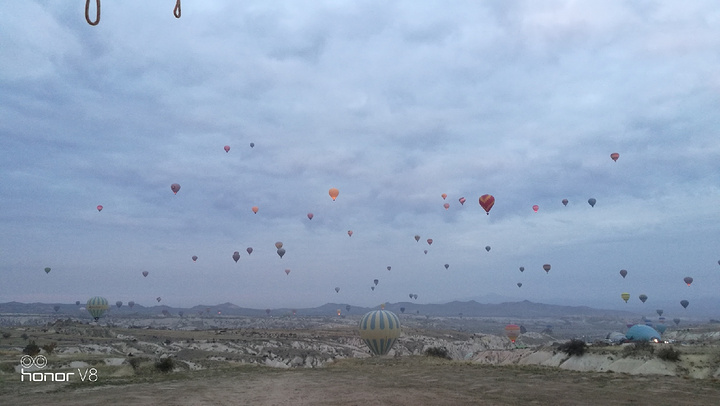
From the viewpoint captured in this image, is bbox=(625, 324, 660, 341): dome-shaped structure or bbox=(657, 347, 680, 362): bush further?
bbox=(625, 324, 660, 341): dome-shaped structure

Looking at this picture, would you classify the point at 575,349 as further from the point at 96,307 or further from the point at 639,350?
the point at 96,307

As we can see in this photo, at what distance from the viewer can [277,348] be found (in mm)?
71125

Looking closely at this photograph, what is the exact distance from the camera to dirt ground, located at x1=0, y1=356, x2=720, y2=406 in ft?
61.3

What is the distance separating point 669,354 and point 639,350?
9.41 feet


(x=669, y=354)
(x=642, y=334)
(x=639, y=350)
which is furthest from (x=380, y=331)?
(x=642, y=334)

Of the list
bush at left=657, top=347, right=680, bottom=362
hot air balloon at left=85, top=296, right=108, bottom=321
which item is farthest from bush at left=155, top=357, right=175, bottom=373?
hot air balloon at left=85, top=296, right=108, bottom=321

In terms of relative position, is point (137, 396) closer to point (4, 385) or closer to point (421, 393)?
point (4, 385)

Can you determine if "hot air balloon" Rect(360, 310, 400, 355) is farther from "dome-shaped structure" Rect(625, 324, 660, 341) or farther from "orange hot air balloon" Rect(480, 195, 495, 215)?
"dome-shaped structure" Rect(625, 324, 660, 341)

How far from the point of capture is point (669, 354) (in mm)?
30531

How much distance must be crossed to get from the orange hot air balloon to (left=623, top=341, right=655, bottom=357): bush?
71.2ft

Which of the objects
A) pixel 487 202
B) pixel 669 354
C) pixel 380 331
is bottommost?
pixel 669 354

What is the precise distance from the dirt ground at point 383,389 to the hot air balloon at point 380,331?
12.2 m

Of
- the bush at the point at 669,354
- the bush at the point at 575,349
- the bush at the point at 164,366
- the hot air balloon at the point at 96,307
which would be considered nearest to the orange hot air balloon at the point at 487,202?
the bush at the point at 575,349

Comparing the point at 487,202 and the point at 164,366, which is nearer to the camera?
the point at 164,366
